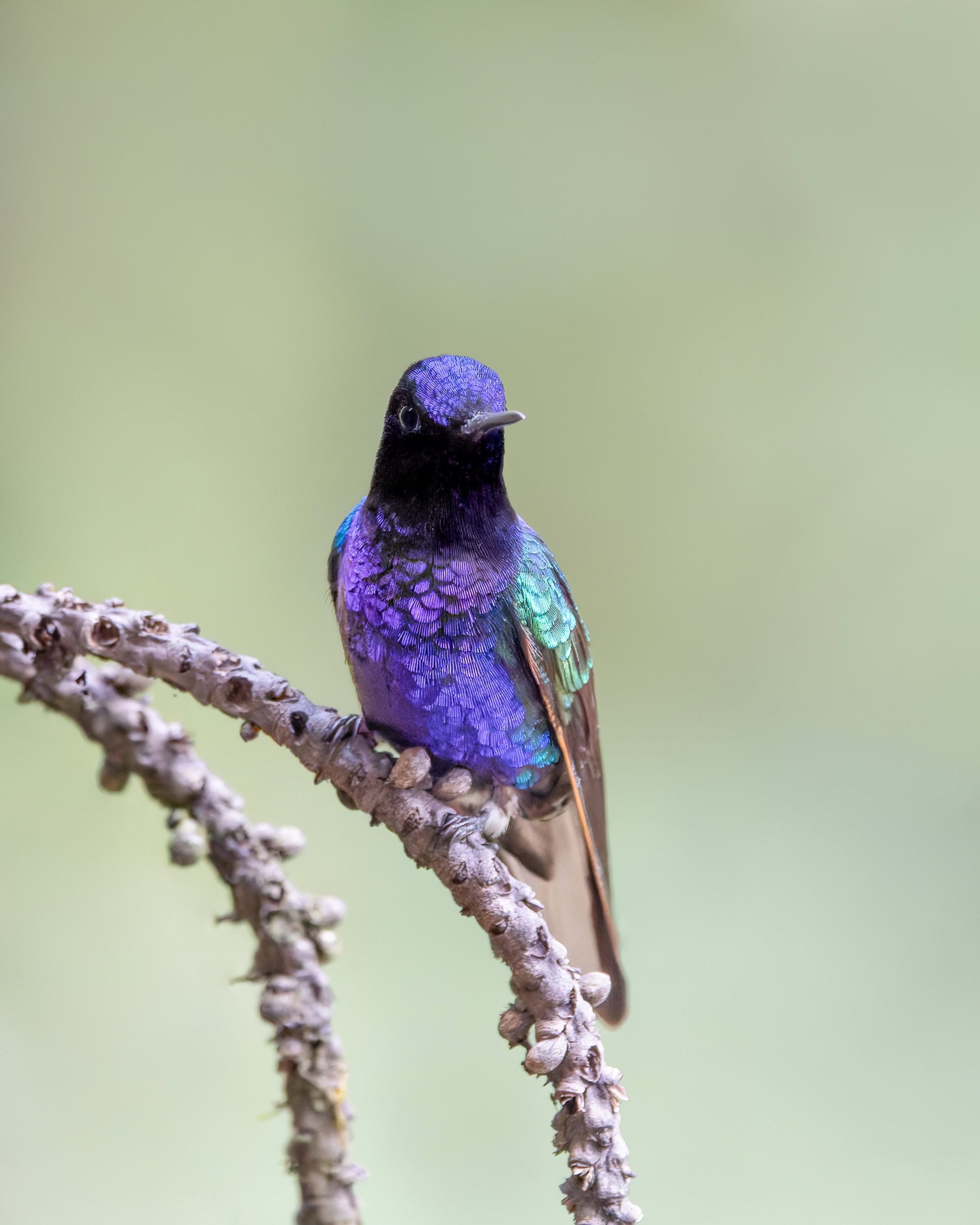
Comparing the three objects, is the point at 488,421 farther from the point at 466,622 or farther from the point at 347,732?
the point at 347,732

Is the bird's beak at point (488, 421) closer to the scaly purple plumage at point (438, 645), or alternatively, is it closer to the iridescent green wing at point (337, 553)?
the scaly purple plumage at point (438, 645)

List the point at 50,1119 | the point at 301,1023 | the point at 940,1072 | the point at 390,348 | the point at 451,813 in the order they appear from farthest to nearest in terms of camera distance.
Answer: the point at 390,348, the point at 940,1072, the point at 50,1119, the point at 451,813, the point at 301,1023

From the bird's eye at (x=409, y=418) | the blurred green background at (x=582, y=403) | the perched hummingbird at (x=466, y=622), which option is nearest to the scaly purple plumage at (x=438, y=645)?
the perched hummingbird at (x=466, y=622)

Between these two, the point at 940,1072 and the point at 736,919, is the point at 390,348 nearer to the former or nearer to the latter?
the point at 736,919

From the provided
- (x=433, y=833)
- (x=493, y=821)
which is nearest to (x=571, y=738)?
(x=493, y=821)

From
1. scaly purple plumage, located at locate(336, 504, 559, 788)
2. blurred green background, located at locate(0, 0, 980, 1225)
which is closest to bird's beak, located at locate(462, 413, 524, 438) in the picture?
scaly purple plumage, located at locate(336, 504, 559, 788)

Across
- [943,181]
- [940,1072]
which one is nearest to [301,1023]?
[940,1072]
